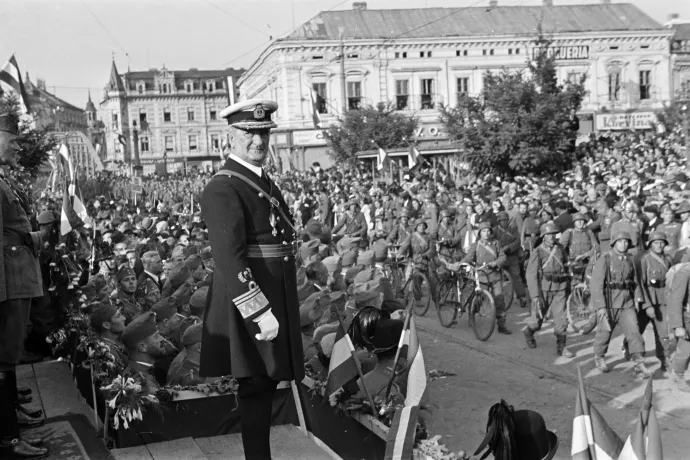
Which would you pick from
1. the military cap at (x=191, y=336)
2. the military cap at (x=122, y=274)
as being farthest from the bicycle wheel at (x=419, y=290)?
the military cap at (x=191, y=336)

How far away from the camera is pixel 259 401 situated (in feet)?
13.1

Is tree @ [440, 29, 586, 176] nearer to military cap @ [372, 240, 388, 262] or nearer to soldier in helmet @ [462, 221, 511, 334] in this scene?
military cap @ [372, 240, 388, 262]

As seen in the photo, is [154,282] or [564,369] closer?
[154,282]

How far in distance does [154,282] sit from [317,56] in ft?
124

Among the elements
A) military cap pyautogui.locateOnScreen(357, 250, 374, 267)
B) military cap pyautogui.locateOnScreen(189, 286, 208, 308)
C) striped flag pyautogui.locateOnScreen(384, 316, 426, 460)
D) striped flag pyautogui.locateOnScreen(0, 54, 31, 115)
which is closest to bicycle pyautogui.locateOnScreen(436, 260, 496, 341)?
military cap pyautogui.locateOnScreen(357, 250, 374, 267)

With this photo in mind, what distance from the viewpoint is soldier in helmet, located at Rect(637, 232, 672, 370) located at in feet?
28.3

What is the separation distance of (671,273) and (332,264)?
365 cm

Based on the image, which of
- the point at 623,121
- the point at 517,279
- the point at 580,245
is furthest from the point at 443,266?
the point at 623,121

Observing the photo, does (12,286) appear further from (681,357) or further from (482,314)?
(482,314)

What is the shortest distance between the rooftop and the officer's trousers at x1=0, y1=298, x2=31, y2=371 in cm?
4118

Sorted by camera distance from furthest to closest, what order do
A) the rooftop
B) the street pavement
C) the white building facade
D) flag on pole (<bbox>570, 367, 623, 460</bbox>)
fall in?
the rooftop, the white building facade, the street pavement, flag on pole (<bbox>570, 367, 623, 460</bbox>)

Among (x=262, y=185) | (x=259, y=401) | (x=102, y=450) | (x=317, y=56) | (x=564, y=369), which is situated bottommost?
(x=564, y=369)

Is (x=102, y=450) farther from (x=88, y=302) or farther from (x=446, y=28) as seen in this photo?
(x=446, y=28)

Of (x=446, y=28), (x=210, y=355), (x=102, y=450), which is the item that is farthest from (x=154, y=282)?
(x=446, y=28)
